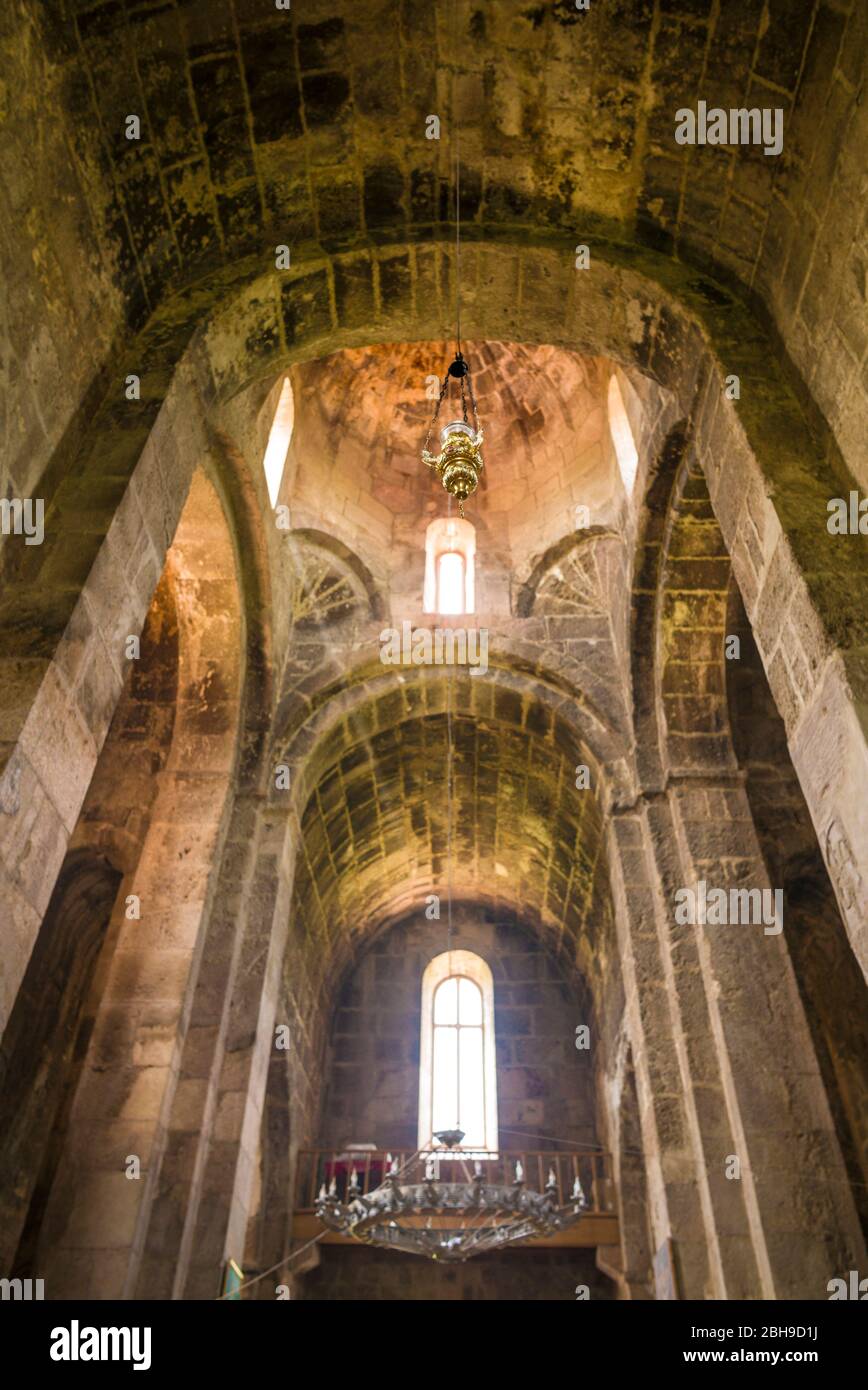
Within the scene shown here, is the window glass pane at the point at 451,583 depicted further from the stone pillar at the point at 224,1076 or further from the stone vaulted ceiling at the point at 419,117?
the stone vaulted ceiling at the point at 419,117

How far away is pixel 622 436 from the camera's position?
9703 mm

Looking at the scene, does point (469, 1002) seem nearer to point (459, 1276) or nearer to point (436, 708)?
point (459, 1276)

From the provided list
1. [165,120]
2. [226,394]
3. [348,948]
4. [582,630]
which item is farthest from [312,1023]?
[165,120]

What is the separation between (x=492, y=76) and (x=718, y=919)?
5696 millimetres

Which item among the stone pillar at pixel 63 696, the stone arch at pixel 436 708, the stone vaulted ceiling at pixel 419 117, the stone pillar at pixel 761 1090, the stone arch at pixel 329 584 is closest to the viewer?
the stone pillar at pixel 63 696

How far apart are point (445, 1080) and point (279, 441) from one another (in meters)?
9.22

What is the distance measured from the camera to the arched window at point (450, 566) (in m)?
10.6

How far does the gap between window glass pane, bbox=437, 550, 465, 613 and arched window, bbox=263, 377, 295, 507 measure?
2.15 m

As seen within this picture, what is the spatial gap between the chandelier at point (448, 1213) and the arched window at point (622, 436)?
19.9ft

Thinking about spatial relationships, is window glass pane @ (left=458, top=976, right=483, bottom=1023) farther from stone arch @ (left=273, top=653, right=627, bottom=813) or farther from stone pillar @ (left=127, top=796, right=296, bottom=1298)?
stone pillar @ (left=127, top=796, right=296, bottom=1298)

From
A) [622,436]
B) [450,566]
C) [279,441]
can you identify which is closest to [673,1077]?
[450,566]

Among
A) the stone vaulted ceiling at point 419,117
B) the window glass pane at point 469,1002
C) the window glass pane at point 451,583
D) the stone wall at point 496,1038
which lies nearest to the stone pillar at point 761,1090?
the window glass pane at point 451,583

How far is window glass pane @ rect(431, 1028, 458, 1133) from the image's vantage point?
13555mm

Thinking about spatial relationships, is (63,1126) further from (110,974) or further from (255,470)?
(255,470)
